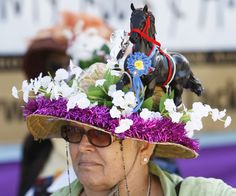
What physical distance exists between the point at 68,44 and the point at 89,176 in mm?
2372

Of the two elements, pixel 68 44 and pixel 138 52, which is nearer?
pixel 138 52

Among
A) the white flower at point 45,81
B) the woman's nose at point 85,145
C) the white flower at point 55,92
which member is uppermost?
the white flower at point 45,81

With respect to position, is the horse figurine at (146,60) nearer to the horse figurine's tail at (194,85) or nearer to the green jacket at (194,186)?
the horse figurine's tail at (194,85)

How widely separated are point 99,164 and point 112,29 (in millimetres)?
2754

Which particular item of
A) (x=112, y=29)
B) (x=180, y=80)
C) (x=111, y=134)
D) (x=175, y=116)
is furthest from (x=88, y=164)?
(x=112, y=29)

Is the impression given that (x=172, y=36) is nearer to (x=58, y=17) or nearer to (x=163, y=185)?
(x=58, y=17)

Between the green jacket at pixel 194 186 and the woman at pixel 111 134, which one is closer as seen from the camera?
the woman at pixel 111 134

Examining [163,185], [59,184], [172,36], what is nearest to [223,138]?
[172,36]

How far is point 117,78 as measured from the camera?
9.92 feet

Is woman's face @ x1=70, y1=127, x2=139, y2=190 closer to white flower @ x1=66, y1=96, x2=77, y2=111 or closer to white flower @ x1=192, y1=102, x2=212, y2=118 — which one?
white flower @ x1=66, y1=96, x2=77, y2=111

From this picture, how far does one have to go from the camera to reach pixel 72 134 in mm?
3076

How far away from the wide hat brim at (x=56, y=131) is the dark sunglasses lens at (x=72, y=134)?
2 cm

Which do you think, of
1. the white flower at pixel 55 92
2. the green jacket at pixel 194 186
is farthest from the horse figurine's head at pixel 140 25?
the green jacket at pixel 194 186

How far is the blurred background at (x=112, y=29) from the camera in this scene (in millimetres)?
5539
